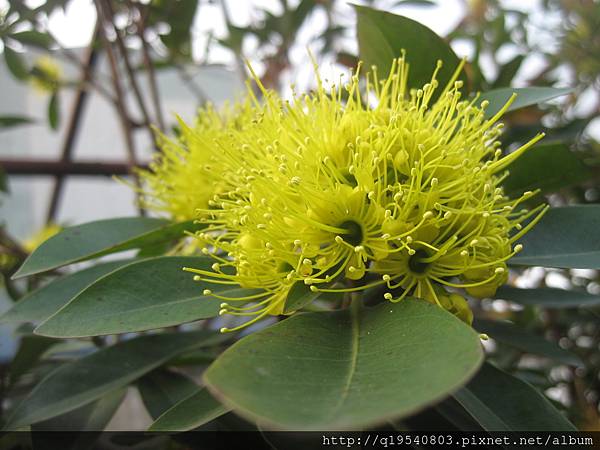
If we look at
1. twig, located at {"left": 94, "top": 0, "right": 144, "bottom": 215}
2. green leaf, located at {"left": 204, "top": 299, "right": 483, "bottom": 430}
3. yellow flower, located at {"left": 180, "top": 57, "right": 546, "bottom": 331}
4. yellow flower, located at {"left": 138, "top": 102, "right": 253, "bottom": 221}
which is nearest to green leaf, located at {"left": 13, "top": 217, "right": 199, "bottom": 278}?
yellow flower, located at {"left": 138, "top": 102, "right": 253, "bottom": 221}

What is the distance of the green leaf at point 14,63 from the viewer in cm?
132

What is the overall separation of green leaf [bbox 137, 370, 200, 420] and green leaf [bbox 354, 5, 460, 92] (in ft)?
1.76

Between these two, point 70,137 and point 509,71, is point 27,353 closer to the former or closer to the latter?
point 509,71

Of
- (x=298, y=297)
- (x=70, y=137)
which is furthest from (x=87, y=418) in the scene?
(x=70, y=137)

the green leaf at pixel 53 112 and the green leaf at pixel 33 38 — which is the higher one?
the green leaf at pixel 33 38

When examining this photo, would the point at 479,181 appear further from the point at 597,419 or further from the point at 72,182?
the point at 72,182

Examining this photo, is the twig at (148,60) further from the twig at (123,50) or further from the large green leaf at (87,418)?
the large green leaf at (87,418)

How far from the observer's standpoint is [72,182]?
2.84 m

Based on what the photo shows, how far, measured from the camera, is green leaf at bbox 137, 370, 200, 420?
74cm

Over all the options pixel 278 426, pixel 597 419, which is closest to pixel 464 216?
pixel 278 426

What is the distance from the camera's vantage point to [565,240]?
0.66 metres

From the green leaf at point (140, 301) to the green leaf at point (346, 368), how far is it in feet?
0.44

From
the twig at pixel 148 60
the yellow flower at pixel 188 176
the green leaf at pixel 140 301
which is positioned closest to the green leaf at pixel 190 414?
the green leaf at pixel 140 301

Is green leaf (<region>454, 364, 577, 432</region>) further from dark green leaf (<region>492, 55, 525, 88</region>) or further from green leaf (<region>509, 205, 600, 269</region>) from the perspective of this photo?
dark green leaf (<region>492, 55, 525, 88</region>)
